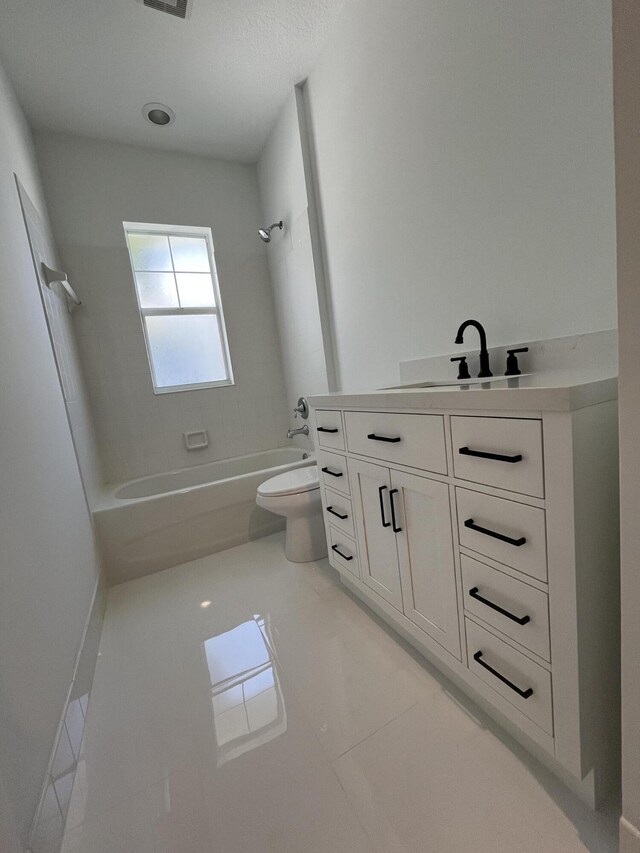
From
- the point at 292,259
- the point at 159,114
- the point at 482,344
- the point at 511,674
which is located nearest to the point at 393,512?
the point at 511,674

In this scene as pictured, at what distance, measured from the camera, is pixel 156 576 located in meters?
2.06

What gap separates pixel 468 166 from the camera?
1.29m

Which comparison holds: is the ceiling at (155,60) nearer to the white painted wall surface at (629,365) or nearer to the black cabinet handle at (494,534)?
the white painted wall surface at (629,365)

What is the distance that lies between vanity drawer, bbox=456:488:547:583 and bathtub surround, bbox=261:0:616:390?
66 centimetres

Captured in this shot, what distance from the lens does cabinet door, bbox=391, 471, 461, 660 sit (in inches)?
37.9

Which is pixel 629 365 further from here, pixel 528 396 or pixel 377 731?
pixel 377 731

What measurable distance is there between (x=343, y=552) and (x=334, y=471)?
0.36 meters

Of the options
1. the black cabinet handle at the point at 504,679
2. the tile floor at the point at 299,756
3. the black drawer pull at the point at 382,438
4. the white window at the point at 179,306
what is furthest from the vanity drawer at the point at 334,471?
the white window at the point at 179,306

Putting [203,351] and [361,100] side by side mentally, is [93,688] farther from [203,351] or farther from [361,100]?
[361,100]

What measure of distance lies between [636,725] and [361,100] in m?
2.41

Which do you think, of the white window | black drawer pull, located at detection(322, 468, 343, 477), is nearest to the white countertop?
black drawer pull, located at detection(322, 468, 343, 477)

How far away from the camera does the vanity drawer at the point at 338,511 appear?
1425 millimetres

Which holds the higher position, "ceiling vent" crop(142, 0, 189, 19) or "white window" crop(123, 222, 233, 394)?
"ceiling vent" crop(142, 0, 189, 19)

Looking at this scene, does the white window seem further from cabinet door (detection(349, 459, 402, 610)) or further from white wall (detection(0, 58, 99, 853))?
cabinet door (detection(349, 459, 402, 610))
